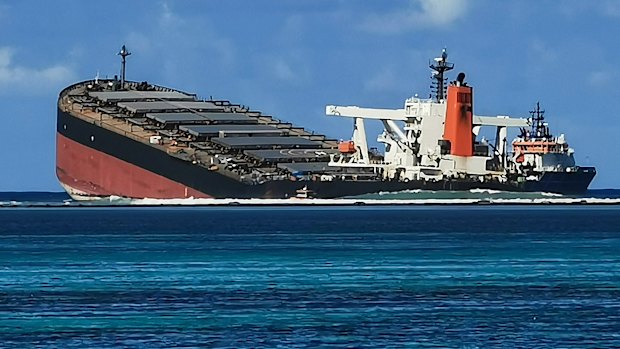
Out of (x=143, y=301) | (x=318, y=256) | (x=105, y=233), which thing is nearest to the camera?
(x=143, y=301)

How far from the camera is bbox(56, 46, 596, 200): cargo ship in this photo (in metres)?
147

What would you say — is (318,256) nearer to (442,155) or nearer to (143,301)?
(143,301)

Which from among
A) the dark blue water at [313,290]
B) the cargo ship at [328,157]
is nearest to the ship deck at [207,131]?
the cargo ship at [328,157]

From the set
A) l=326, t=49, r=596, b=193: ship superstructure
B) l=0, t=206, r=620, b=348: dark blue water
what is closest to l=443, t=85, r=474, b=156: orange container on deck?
l=326, t=49, r=596, b=193: ship superstructure

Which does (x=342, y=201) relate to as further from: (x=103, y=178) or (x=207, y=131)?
(x=103, y=178)

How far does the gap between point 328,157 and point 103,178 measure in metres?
19.7

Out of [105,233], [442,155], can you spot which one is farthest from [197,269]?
[442,155]

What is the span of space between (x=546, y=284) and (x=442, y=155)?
301 feet

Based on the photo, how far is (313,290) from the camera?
55.4m

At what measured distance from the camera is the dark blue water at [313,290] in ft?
141

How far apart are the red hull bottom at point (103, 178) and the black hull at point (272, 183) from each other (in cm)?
83

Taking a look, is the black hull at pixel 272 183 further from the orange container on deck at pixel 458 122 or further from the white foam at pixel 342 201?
the orange container on deck at pixel 458 122

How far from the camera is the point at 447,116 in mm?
149250

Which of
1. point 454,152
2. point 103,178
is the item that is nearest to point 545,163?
point 454,152
